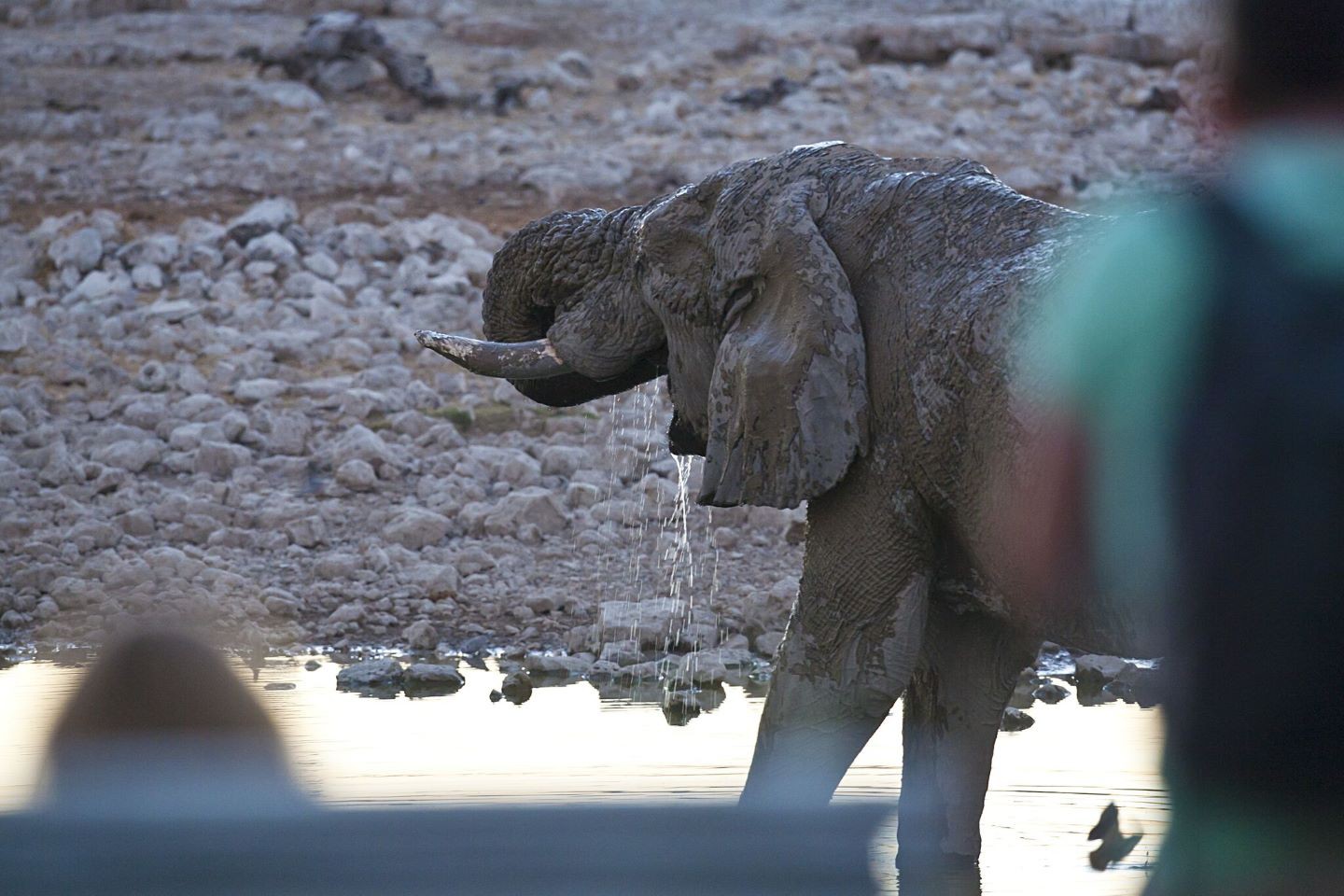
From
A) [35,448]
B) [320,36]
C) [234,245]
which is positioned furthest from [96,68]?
[35,448]

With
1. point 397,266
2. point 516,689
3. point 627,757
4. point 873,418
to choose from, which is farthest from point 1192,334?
point 397,266

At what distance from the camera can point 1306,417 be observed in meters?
1.62

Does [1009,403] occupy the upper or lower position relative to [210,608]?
upper

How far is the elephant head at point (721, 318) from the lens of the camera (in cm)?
401

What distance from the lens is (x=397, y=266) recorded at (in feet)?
40.8

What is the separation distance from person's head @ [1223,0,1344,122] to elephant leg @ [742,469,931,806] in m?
2.22

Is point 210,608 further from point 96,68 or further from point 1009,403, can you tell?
point 96,68

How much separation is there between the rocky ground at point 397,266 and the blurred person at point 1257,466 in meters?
0.23

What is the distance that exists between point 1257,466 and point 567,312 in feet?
11.2

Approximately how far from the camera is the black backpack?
5.29ft

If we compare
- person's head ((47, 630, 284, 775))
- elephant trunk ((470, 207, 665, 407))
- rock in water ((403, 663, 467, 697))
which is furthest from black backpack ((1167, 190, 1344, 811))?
rock in water ((403, 663, 467, 697))

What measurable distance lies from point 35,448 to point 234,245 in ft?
10.2

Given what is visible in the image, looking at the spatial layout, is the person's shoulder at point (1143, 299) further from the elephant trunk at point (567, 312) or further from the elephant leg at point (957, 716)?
the elephant trunk at point (567, 312)

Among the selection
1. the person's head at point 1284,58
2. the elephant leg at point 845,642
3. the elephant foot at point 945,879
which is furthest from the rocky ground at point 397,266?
the elephant foot at point 945,879
